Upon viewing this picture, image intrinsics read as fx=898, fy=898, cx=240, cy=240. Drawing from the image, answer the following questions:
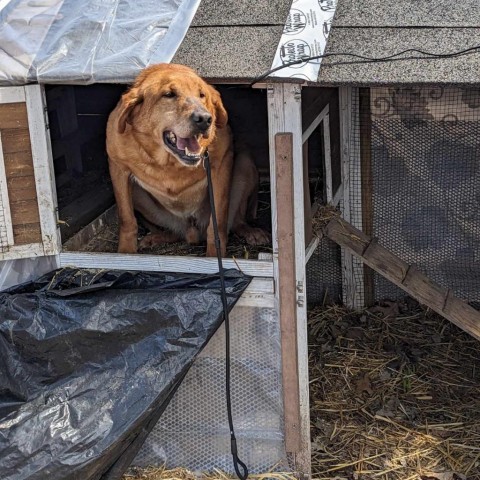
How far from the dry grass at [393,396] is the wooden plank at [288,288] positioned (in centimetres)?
47

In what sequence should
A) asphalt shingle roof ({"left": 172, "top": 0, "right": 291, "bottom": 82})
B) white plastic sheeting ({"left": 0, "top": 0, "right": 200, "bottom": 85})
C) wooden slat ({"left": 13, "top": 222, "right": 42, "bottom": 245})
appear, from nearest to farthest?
asphalt shingle roof ({"left": 172, "top": 0, "right": 291, "bottom": 82})
white plastic sheeting ({"left": 0, "top": 0, "right": 200, "bottom": 85})
wooden slat ({"left": 13, "top": 222, "right": 42, "bottom": 245})

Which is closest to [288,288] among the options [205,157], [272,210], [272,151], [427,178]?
[272,210]

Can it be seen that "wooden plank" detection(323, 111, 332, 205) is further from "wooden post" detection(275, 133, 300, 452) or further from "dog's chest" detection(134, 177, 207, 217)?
"wooden post" detection(275, 133, 300, 452)

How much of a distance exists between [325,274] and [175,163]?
6.36 feet

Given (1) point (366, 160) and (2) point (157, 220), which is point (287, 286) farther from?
(1) point (366, 160)

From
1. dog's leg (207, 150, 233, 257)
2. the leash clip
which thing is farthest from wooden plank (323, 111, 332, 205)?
the leash clip

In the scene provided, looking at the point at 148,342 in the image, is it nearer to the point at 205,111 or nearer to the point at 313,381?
the point at 205,111

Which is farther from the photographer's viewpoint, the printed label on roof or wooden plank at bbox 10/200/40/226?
wooden plank at bbox 10/200/40/226

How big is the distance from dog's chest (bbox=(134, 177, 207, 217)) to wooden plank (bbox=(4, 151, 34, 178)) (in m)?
0.80

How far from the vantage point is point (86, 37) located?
15.4 ft

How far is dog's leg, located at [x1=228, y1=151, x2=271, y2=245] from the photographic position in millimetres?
5707

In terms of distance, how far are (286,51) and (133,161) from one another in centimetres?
121

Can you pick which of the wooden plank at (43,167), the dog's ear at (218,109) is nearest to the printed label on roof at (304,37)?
the dog's ear at (218,109)

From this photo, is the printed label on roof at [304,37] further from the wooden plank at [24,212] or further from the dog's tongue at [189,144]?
the wooden plank at [24,212]
